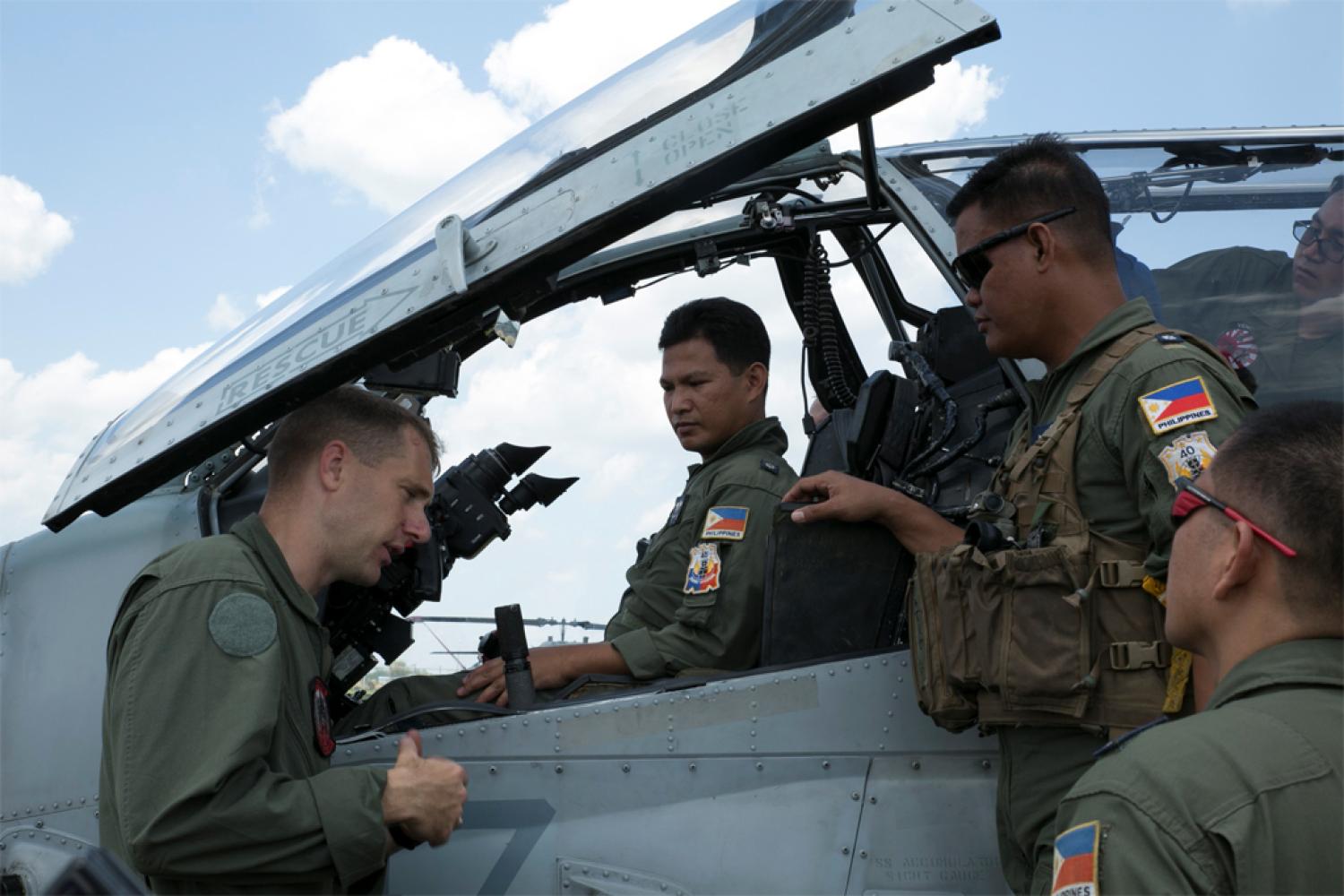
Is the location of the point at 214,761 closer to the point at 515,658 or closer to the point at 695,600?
the point at 515,658

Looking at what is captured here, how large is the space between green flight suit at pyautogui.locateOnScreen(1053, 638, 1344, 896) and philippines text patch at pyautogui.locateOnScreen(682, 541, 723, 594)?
1.57 metres

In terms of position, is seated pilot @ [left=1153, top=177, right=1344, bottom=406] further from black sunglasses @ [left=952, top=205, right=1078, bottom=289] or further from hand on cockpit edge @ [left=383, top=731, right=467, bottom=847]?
hand on cockpit edge @ [left=383, top=731, right=467, bottom=847]

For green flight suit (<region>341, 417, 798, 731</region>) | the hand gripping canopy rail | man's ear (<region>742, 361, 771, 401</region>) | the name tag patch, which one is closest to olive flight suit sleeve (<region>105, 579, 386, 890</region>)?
the name tag patch

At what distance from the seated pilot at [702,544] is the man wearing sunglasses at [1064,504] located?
640 mm

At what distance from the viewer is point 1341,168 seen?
2818 millimetres

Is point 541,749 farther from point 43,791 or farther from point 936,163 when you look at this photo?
point 936,163

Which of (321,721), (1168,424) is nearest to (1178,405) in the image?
(1168,424)

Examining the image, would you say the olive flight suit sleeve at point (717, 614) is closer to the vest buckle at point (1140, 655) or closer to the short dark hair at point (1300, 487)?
the vest buckle at point (1140, 655)

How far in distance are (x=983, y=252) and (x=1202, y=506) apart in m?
1.02

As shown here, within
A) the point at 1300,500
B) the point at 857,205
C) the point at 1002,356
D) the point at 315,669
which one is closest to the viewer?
the point at 1300,500

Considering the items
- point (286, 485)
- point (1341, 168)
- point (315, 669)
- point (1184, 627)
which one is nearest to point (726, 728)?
point (315, 669)

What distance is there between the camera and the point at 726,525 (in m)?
2.90

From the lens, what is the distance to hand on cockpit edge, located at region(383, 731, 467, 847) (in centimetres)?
203

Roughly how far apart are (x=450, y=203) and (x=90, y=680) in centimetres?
138
